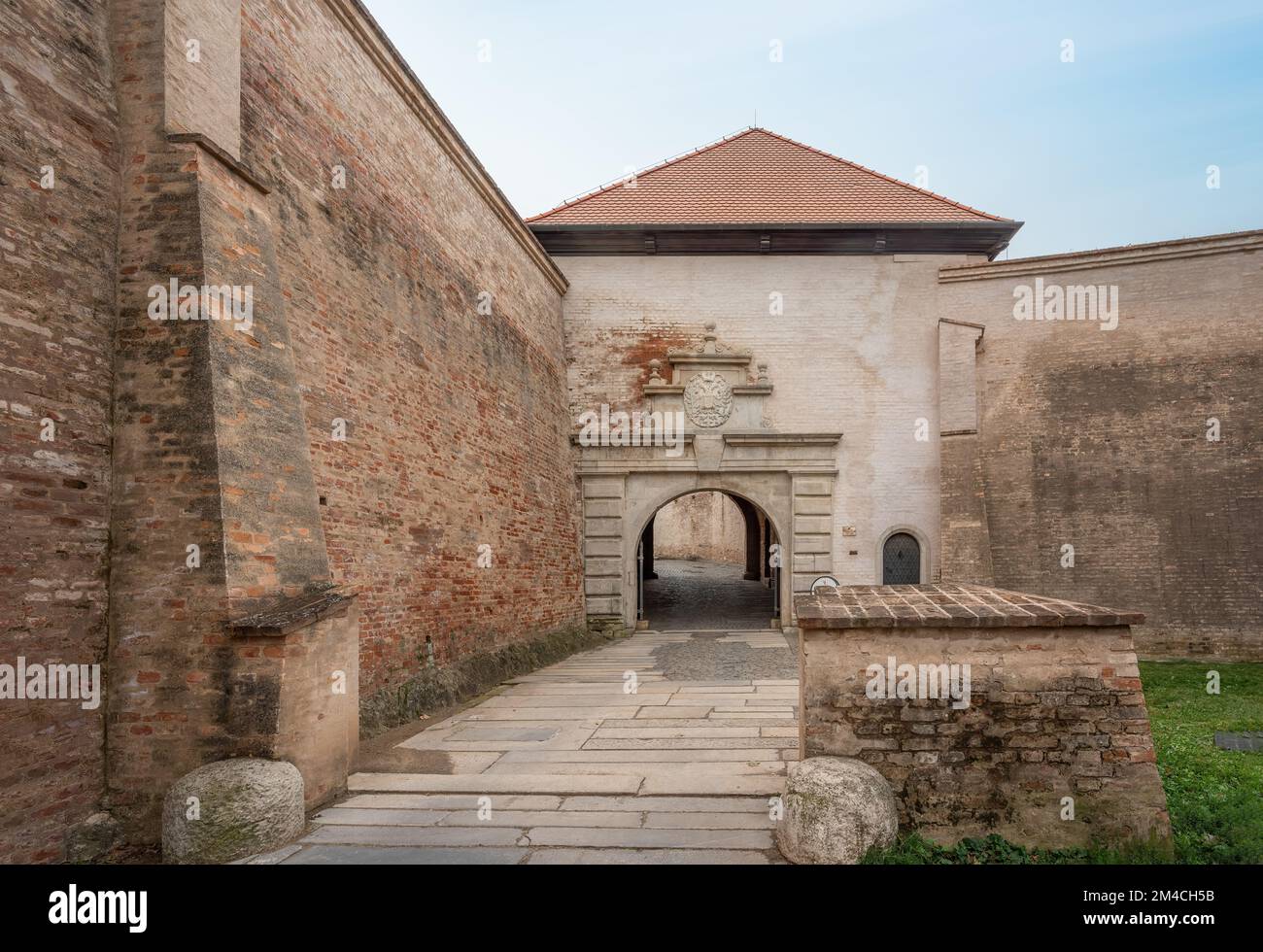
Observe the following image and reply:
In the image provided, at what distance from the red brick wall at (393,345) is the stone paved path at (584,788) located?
4.73 ft

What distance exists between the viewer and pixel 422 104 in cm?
898

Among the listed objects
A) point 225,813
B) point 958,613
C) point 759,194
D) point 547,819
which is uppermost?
point 759,194

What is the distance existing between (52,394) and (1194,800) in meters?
7.98

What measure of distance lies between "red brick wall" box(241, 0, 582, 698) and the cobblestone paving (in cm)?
544

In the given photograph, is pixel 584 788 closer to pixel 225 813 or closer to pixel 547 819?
pixel 547 819

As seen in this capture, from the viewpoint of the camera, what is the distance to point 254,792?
4328 mm

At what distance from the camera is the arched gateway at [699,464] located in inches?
580

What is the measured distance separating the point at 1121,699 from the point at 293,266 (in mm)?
6685

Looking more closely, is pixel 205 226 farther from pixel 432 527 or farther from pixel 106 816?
pixel 432 527

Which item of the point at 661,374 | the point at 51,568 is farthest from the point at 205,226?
the point at 661,374

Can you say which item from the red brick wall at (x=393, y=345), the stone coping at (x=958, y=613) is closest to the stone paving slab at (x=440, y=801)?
the red brick wall at (x=393, y=345)

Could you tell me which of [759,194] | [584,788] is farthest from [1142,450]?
[584,788]

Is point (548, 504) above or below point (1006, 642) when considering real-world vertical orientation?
above

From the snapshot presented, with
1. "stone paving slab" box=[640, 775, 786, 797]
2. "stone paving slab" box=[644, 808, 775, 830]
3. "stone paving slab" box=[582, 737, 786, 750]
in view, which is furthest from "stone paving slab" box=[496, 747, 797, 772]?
"stone paving slab" box=[644, 808, 775, 830]
